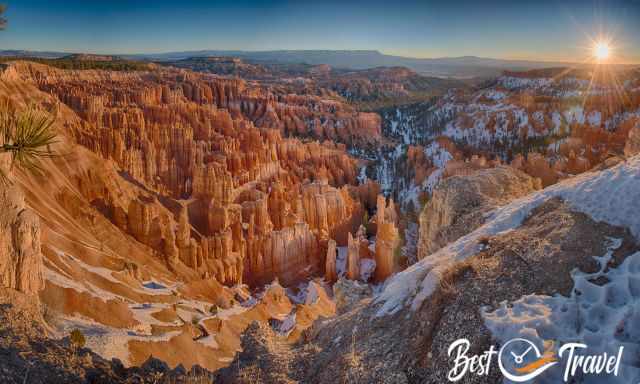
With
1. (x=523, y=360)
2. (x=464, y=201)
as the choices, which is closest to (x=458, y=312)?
(x=523, y=360)

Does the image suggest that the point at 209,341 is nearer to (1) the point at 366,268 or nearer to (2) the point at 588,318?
(2) the point at 588,318

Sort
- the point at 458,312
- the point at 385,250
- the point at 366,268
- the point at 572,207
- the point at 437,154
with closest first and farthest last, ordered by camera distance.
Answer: the point at 458,312 < the point at 572,207 < the point at 385,250 < the point at 366,268 < the point at 437,154

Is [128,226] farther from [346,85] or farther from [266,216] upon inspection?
[346,85]

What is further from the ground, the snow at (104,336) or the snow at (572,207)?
the snow at (572,207)

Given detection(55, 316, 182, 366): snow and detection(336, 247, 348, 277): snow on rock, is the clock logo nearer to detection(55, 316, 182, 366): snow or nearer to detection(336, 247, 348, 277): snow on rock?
detection(55, 316, 182, 366): snow

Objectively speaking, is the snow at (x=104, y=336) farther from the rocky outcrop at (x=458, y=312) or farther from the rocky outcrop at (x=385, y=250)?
the rocky outcrop at (x=385, y=250)

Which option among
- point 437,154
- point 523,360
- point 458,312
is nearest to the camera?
point 523,360

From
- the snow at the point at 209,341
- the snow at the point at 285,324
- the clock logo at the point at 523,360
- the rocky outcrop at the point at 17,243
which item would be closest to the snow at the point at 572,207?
the clock logo at the point at 523,360

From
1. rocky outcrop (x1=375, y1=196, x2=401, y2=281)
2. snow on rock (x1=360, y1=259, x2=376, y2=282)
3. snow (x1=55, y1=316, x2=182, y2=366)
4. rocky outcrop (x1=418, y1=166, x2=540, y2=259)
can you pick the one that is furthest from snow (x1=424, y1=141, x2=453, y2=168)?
snow (x1=55, y1=316, x2=182, y2=366)
